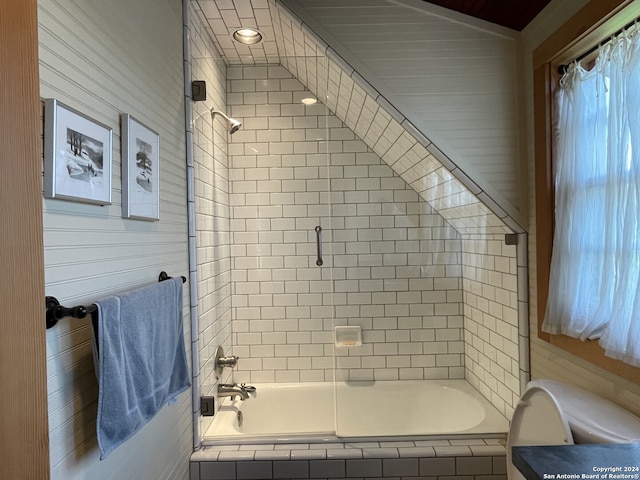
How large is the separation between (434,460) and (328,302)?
1190 millimetres

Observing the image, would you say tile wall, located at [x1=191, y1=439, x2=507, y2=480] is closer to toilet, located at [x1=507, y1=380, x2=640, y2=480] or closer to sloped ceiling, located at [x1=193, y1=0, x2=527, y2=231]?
toilet, located at [x1=507, y1=380, x2=640, y2=480]

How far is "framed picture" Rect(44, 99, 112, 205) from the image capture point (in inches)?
34.9

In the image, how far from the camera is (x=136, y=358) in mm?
1156

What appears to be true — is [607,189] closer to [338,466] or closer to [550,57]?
[550,57]

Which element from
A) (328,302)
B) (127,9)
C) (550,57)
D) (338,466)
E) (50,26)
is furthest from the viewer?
(328,302)

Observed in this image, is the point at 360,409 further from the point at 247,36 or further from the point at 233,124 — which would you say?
the point at 247,36

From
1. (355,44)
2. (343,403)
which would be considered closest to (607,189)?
(355,44)

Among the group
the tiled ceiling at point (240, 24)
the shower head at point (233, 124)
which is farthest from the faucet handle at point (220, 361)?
the tiled ceiling at point (240, 24)

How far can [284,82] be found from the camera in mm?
2686

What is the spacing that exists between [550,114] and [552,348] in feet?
3.34

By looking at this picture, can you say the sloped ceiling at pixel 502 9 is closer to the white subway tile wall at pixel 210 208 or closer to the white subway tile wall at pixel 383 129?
the white subway tile wall at pixel 383 129

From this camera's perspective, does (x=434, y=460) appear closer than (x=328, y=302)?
Yes

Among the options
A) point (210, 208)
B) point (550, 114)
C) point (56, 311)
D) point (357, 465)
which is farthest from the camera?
point (210, 208)

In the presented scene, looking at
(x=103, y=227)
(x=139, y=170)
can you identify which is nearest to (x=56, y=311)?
(x=103, y=227)
